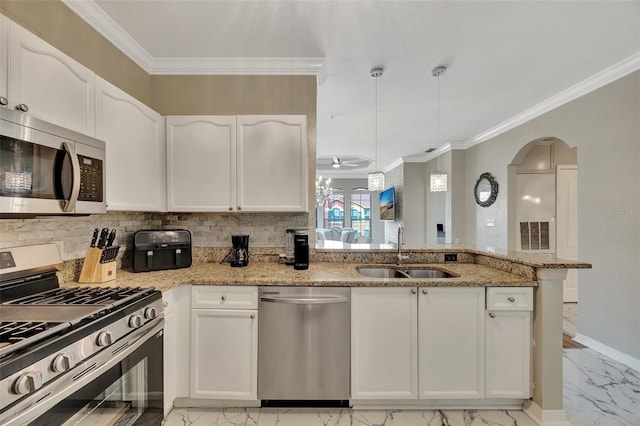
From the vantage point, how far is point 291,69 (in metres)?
2.40

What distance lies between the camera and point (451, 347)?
1778 millimetres

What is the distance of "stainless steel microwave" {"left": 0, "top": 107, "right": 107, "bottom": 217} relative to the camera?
1.02m

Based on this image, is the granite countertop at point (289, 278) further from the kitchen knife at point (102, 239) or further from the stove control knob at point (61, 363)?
the stove control knob at point (61, 363)

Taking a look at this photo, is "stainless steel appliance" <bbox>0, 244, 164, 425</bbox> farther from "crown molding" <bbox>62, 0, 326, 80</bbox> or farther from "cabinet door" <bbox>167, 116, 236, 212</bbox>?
"crown molding" <bbox>62, 0, 326, 80</bbox>

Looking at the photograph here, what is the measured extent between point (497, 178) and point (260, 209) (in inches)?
159

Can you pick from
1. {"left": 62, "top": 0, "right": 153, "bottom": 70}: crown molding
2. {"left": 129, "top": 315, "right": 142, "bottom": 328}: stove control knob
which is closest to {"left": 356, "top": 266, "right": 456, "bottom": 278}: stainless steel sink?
{"left": 129, "top": 315, "right": 142, "bottom": 328}: stove control knob

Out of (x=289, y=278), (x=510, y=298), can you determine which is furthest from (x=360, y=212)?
(x=289, y=278)

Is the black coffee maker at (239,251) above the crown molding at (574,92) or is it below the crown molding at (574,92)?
below

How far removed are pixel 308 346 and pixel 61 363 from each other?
1248 mm

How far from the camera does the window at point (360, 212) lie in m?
9.60

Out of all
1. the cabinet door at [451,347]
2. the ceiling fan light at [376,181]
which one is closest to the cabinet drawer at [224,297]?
the cabinet door at [451,347]

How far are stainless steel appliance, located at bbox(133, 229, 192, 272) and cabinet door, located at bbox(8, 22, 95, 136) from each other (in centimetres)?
80

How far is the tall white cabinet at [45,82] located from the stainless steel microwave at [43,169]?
162 millimetres

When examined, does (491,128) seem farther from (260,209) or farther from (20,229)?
(20,229)
